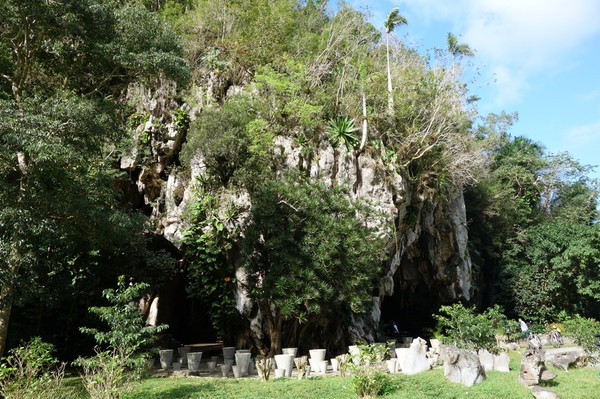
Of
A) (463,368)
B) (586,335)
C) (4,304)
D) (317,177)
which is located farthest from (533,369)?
(4,304)

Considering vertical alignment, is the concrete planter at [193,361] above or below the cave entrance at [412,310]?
below

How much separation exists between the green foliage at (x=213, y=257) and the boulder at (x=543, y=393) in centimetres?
701

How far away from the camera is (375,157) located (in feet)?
44.7

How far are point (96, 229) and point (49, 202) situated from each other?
117cm

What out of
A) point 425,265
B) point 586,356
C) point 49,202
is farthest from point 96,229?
point 425,265

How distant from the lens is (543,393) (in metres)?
7.04

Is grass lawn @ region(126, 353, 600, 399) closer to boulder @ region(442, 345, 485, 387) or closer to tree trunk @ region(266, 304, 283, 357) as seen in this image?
boulder @ region(442, 345, 485, 387)

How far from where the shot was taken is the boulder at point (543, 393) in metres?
6.95

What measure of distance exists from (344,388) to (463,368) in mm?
2185

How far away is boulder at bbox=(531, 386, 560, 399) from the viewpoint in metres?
6.95

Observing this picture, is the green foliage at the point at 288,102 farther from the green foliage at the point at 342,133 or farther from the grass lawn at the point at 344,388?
the grass lawn at the point at 344,388

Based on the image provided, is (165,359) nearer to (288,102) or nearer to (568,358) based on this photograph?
(288,102)

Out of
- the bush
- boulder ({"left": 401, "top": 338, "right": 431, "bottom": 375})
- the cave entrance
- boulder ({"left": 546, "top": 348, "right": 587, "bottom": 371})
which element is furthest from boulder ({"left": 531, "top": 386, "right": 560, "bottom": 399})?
the cave entrance

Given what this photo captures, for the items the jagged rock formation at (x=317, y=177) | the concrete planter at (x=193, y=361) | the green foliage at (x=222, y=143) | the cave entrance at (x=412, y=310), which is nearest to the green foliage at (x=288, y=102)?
the jagged rock formation at (x=317, y=177)
